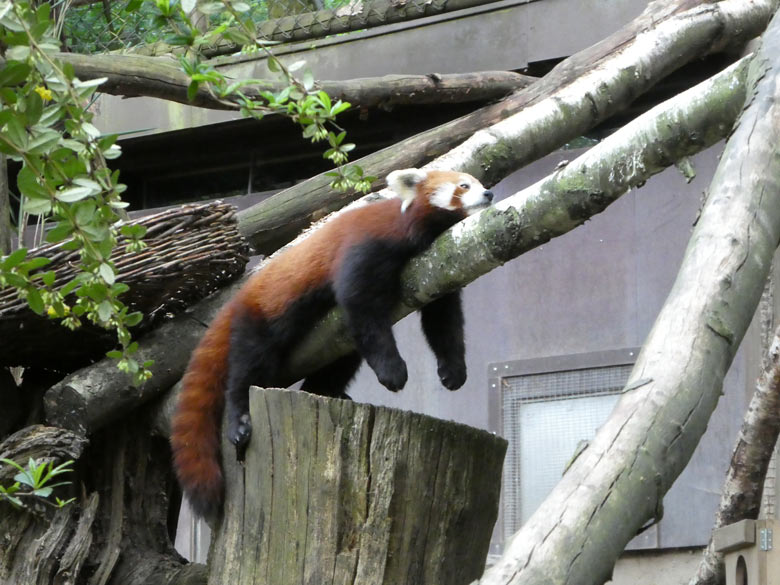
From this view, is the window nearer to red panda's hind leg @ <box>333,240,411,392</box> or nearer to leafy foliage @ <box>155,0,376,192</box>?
red panda's hind leg @ <box>333,240,411,392</box>

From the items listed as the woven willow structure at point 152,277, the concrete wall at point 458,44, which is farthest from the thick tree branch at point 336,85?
the concrete wall at point 458,44

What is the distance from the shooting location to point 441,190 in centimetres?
324

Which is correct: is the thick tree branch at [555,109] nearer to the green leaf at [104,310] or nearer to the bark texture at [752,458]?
the bark texture at [752,458]

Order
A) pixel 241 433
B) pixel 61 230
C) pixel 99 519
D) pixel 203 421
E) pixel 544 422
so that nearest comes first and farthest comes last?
pixel 61 230 → pixel 241 433 → pixel 203 421 → pixel 99 519 → pixel 544 422

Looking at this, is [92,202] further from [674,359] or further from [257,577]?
[257,577]

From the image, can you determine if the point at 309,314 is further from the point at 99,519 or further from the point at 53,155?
the point at 53,155

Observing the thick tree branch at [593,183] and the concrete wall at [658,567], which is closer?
the thick tree branch at [593,183]

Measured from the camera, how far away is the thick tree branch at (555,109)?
3758 millimetres

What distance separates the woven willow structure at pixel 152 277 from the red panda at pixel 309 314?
0.52 ft

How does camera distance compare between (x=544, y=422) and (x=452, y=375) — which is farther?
(x=544, y=422)

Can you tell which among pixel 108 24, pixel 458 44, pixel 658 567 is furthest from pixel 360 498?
pixel 108 24

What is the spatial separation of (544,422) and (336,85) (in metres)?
1.87

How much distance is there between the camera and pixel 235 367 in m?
2.92

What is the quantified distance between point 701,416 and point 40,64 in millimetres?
1138
